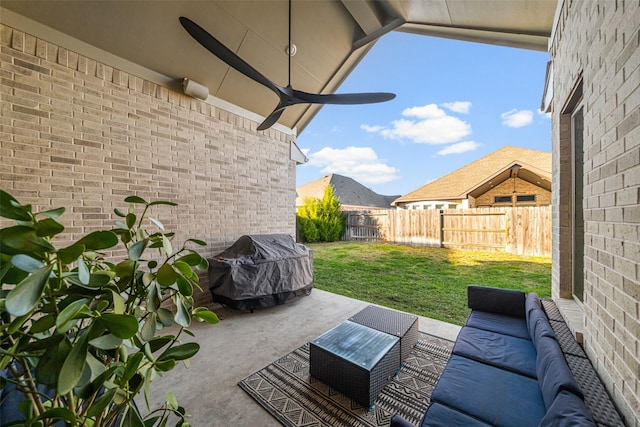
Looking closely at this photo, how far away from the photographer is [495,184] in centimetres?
1037

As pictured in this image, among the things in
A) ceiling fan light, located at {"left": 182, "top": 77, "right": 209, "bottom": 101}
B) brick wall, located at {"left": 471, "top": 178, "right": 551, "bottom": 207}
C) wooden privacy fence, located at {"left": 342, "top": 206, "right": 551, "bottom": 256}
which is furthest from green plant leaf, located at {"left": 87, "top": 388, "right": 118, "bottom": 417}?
brick wall, located at {"left": 471, "top": 178, "right": 551, "bottom": 207}

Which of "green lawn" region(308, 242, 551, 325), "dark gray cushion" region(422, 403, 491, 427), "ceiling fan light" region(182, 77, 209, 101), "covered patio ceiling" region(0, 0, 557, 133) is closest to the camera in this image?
"dark gray cushion" region(422, 403, 491, 427)

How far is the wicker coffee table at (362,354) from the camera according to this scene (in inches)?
71.4

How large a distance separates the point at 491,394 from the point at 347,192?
18.5 meters

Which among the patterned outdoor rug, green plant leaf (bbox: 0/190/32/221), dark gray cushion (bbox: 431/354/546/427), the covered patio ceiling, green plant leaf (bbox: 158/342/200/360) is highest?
the covered patio ceiling

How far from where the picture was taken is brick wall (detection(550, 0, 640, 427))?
1.05m

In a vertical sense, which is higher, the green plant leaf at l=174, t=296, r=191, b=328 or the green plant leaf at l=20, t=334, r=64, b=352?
the green plant leaf at l=20, t=334, r=64, b=352

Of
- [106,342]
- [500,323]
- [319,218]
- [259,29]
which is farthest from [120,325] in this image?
[319,218]

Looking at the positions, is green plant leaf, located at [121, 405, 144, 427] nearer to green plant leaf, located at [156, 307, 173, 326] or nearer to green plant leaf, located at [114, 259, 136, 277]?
green plant leaf, located at [156, 307, 173, 326]

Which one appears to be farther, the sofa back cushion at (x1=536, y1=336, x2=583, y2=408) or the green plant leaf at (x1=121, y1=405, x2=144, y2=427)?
the sofa back cushion at (x1=536, y1=336, x2=583, y2=408)

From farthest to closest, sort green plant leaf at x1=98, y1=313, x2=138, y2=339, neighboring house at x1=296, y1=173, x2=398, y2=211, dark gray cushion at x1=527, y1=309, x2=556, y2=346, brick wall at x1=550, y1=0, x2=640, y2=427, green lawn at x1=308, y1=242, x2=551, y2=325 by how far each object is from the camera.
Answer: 1. neighboring house at x1=296, y1=173, x2=398, y2=211
2. green lawn at x1=308, y1=242, x2=551, y2=325
3. dark gray cushion at x1=527, y1=309, x2=556, y2=346
4. brick wall at x1=550, y1=0, x2=640, y2=427
5. green plant leaf at x1=98, y1=313, x2=138, y2=339

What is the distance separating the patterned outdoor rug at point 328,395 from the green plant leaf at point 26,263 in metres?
1.84

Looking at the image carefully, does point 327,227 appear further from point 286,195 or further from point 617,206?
point 617,206

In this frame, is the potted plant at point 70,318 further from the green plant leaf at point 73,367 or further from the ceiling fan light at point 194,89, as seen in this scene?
the ceiling fan light at point 194,89
